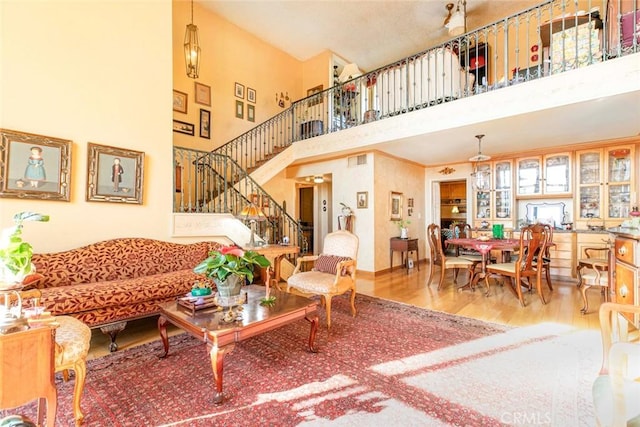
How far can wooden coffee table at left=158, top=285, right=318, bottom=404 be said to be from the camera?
183 centimetres

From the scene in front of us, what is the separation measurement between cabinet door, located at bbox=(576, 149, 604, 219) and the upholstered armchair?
5099 mm

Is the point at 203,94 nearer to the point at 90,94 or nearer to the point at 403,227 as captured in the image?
the point at 90,94

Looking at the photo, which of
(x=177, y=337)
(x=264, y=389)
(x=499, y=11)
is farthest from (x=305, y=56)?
(x=264, y=389)

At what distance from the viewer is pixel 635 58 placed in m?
3.07

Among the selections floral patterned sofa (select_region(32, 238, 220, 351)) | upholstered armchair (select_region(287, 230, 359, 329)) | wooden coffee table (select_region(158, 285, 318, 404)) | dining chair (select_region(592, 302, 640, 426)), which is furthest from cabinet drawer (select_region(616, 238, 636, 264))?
floral patterned sofa (select_region(32, 238, 220, 351))

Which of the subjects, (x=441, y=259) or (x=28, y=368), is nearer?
(x=28, y=368)

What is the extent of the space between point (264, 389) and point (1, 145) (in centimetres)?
339

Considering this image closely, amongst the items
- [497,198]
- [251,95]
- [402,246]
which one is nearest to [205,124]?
[251,95]

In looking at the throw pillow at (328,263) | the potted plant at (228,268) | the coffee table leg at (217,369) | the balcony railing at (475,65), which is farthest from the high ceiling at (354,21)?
the coffee table leg at (217,369)

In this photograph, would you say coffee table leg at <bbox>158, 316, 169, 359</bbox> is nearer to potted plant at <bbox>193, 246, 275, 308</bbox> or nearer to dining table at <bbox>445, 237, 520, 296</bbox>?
potted plant at <bbox>193, 246, 275, 308</bbox>

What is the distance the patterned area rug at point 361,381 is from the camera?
1.69 metres

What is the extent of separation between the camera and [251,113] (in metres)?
7.40

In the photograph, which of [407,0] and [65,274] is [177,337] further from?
[407,0]

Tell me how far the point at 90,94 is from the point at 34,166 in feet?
3.40
